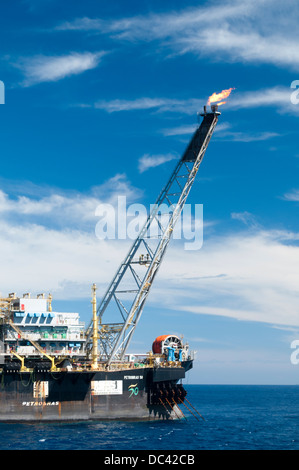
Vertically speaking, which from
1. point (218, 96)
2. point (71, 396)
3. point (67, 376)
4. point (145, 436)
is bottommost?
point (145, 436)

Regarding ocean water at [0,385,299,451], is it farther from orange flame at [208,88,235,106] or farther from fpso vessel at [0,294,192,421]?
orange flame at [208,88,235,106]

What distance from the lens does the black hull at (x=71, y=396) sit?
228 ft

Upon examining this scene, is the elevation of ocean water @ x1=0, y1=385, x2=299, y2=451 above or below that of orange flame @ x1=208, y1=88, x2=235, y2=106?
below

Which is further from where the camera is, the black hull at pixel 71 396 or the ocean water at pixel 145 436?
the black hull at pixel 71 396

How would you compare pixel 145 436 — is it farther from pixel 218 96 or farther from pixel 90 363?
pixel 218 96

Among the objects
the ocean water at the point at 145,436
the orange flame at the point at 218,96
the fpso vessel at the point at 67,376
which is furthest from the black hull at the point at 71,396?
the orange flame at the point at 218,96

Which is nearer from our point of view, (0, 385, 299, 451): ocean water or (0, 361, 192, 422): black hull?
(0, 385, 299, 451): ocean water

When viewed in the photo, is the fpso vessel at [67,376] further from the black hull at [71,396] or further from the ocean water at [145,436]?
the ocean water at [145,436]

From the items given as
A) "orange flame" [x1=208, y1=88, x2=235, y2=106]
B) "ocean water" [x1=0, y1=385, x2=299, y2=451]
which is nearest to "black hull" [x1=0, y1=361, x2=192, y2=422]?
"ocean water" [x1=0, y1=385, x2=299, y2=451]

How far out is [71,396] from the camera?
70062 mm

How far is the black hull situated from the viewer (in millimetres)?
69500

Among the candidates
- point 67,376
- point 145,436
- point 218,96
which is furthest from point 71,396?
point 218,96
